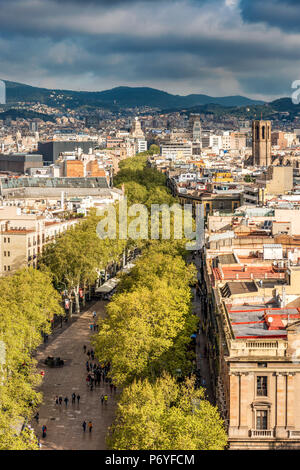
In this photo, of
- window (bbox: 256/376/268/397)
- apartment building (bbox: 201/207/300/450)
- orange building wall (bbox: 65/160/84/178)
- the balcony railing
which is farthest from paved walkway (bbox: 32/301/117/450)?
orange building wall (bbox: 65/160/84/178)

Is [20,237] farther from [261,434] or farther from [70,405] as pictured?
[261,434]

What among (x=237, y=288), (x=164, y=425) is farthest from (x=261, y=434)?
(x=237, y=288)

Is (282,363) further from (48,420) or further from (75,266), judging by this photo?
(75,266)

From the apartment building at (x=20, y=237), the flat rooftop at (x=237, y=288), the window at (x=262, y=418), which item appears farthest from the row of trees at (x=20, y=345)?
the apartment building at (x=20, y=237)

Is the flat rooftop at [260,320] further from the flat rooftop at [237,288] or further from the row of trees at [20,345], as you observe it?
the row of trees at [20,345]

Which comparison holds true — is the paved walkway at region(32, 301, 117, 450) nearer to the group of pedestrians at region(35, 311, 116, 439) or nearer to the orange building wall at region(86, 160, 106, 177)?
the group of pedestrians at region(35, 311, 116, 439)

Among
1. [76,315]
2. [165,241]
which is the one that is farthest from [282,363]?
[165,241]

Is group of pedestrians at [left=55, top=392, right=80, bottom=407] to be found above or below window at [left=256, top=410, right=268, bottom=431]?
below

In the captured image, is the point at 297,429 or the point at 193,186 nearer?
the point at 297,429
